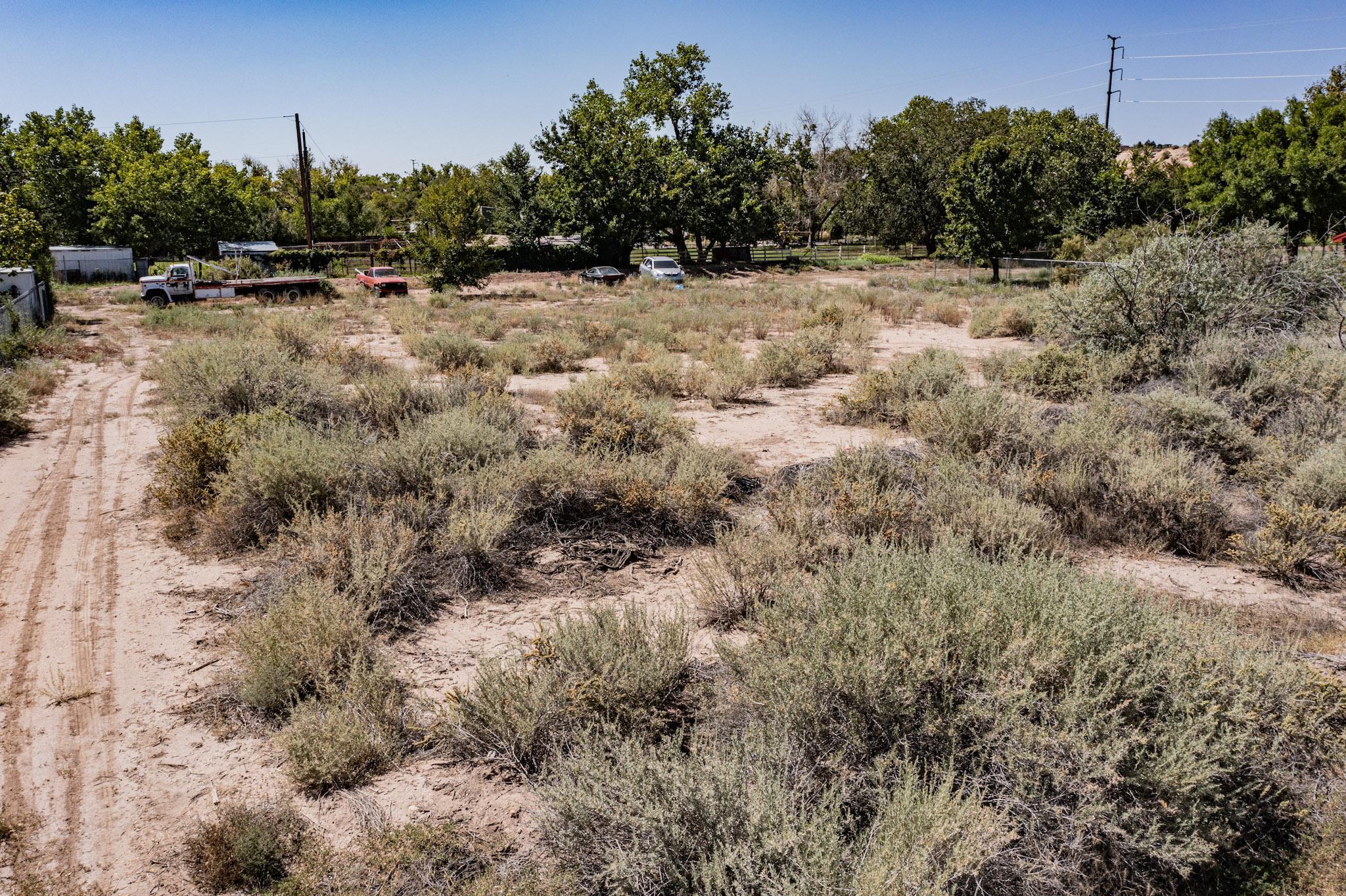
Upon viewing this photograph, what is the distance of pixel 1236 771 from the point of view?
161 inches

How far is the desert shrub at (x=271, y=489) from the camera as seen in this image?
814cm

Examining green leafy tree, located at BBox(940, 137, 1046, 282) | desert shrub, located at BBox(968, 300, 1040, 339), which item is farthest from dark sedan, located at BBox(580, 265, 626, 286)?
desert shrub, located at BBox(968, 300, 1040, 339)

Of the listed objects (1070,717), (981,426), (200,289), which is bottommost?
(1070,717)

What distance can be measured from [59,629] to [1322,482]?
38.7ft

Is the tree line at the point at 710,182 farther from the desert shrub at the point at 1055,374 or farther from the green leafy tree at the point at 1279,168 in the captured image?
the desert shrub at the point at 1055,374

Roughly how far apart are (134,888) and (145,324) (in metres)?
24.9

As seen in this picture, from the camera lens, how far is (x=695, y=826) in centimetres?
376

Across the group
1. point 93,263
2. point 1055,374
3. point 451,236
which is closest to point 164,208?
point 93,263

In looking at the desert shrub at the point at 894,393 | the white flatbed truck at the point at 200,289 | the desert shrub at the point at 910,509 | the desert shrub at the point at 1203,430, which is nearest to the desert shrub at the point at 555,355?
the desert shrub at the point at 894,393

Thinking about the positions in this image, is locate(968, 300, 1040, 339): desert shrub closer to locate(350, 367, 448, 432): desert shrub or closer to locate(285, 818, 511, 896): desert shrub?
locate(350, 367, 448, 432): desert shrub

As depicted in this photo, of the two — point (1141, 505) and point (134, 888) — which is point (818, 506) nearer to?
point (1141, 505)

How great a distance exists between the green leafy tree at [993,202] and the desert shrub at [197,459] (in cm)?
3323

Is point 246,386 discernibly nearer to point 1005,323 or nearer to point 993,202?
point 1005,323

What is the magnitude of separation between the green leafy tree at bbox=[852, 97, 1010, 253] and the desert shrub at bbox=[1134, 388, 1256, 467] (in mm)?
44507
